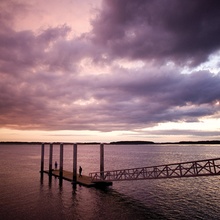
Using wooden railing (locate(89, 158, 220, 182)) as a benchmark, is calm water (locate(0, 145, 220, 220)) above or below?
below

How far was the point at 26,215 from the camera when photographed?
17891mm

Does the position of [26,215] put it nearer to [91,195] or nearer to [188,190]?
[91,195]

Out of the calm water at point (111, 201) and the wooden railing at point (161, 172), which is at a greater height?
the wooden railing at point (161, 172)

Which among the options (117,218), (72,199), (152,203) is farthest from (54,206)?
(152,203)

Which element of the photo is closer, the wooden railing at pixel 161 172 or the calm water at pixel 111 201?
the calm water at pixel 111 201

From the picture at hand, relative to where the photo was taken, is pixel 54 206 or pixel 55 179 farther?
pixel 55 179

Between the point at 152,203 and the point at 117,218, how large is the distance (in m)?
5.83

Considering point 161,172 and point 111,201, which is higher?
point 161,172

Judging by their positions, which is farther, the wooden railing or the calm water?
the wooden railing

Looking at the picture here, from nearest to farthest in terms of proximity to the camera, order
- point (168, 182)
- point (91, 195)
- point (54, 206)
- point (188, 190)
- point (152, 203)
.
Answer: point (54, 206) < point (152, 203) < point (91, 195) < point (188, 190) < point (168, 182)

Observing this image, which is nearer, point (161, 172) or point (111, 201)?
point (111, 201)

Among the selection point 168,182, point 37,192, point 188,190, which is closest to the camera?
point 37,192

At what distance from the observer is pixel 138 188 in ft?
94.9

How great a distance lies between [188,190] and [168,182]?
5181 mm
